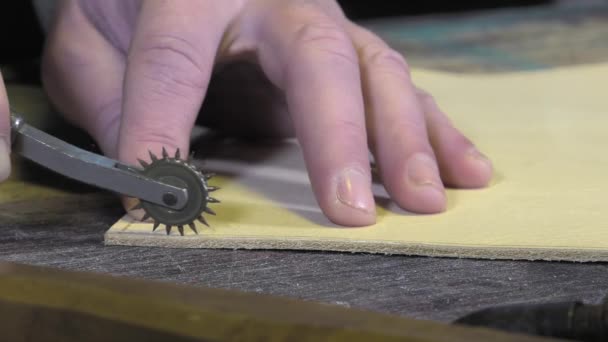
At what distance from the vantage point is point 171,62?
85cm

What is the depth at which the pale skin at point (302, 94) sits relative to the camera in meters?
0.79

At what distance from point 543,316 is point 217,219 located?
39 cm

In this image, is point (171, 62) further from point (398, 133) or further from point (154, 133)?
point (398, 133)

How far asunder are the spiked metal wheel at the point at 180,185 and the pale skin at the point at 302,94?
90mm

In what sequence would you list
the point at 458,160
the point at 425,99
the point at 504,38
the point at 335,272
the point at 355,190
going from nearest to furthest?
the point at 335,272
the point at 355,190
the point at 458,160
the point at 425,99
the point at 504,38

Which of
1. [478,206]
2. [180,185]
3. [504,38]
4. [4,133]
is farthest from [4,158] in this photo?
[504,38]

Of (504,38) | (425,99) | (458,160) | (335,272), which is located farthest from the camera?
(504,38)

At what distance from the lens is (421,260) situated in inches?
27.0

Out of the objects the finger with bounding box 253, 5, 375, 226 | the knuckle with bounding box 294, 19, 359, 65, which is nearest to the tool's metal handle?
the finger with bounding box 253, 5, 375, 226

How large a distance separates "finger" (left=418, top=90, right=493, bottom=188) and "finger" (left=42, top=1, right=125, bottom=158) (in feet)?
1.23

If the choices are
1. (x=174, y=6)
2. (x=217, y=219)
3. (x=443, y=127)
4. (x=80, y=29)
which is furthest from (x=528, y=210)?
(x=80, y=29)

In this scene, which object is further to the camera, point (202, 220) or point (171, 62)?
point (171, 62)

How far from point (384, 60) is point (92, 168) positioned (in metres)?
0.39

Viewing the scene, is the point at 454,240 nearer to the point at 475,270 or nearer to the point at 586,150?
the point at 475,270
